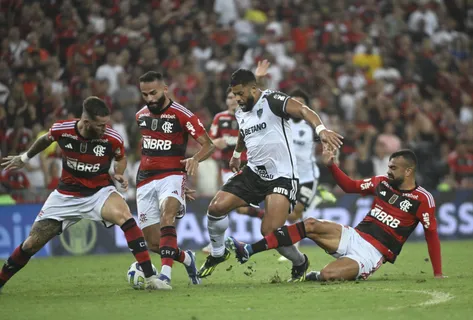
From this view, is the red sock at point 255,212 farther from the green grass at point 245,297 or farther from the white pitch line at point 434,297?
the white pitch line at point 434,297

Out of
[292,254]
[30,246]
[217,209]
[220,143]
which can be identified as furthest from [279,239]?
[220,143]

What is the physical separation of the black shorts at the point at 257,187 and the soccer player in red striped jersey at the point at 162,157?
1.83 ft

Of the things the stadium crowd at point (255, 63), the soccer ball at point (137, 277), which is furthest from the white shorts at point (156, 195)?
the stadium crowd at point (255, 63)

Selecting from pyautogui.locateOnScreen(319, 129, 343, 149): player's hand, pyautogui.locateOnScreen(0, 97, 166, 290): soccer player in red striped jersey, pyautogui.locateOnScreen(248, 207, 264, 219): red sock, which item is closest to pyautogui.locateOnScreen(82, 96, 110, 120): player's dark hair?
pyautogui.locateOnScreen(0, 97, 166, 290): soccer player in red striped jersey

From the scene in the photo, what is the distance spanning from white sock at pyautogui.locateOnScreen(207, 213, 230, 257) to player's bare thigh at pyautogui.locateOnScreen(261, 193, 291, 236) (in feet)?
2.13

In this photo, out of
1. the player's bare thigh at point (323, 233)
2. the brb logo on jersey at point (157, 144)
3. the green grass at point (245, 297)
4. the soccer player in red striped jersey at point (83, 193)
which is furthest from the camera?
the brb logo on jersey at point (157, 144)

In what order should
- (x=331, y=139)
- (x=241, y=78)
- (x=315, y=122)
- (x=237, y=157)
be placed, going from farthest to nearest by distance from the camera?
(x=237, y=157) → (x=241, y=78) → (x=315, y=122) → (x=331, y=139)

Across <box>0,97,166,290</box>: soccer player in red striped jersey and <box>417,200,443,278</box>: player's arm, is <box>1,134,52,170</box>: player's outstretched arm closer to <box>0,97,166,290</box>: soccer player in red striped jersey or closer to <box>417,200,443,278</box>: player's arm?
<box>0,97,166,290</box>: soccer player in red striped jersey

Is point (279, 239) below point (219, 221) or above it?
below

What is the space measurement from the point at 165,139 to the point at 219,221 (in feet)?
4.10

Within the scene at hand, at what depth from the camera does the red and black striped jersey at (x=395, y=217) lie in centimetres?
1044

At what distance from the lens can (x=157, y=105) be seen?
1070 centimetres

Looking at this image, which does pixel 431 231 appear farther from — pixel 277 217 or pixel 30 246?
pixel 30 246

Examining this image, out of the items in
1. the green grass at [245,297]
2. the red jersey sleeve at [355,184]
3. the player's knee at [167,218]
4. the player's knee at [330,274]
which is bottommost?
the green grass at [245,297]
